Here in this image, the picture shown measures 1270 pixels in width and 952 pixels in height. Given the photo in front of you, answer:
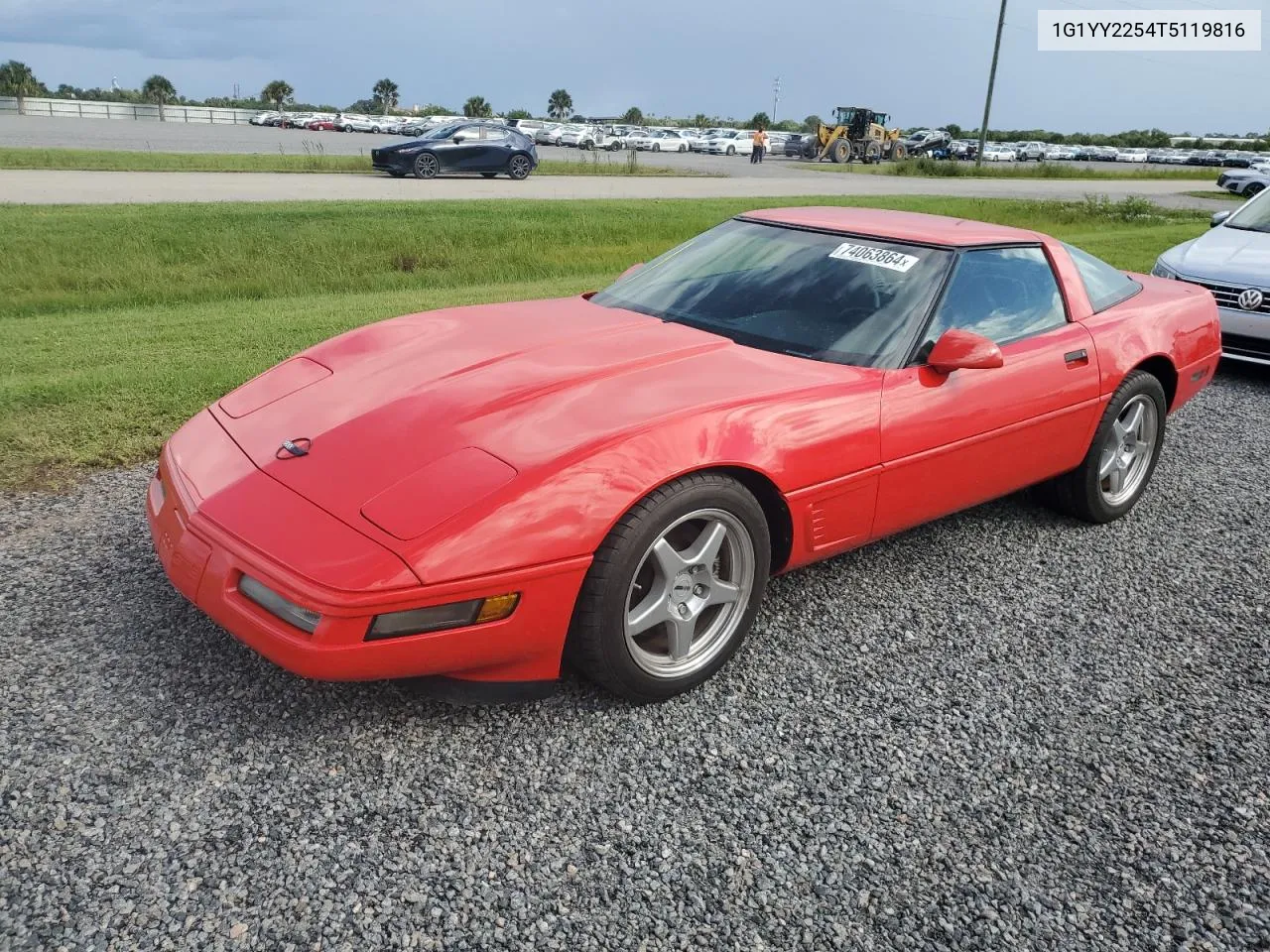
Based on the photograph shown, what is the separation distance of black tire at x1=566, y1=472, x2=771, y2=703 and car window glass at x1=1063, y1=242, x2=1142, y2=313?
221 centimetres

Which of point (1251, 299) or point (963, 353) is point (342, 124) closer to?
point (1251, 299)

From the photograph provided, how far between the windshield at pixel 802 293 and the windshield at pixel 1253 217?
5.81 m

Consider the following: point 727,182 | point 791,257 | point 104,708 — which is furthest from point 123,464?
point 727,182

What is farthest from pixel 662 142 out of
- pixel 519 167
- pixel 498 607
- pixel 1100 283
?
pixel 498 607

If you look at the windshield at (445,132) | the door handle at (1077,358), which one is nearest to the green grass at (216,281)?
the door handle at (1077,358)

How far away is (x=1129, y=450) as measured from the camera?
4273 mm

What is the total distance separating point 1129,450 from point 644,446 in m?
2.79

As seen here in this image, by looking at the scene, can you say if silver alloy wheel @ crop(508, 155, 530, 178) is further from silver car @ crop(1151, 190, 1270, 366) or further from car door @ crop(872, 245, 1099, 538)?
car door @ crop(872, 245, 1099, 538)

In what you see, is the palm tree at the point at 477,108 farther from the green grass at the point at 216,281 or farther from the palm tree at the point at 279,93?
the green grass at the point at 216,281

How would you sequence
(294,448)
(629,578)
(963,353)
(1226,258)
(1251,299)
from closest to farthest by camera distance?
(629,578), (294,448), (963,353), (1251,299), (1226,258)

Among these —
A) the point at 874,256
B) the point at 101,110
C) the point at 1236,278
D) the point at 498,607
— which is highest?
the point at 101,110

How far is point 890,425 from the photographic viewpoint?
3.06 meters

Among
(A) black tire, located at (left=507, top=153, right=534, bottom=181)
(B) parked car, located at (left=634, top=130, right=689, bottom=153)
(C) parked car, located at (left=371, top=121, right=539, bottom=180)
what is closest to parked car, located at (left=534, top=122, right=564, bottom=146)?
(B) parked car, located at (left=634, top=130, right=689, bottom=153)

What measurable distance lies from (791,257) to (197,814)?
2668mm
